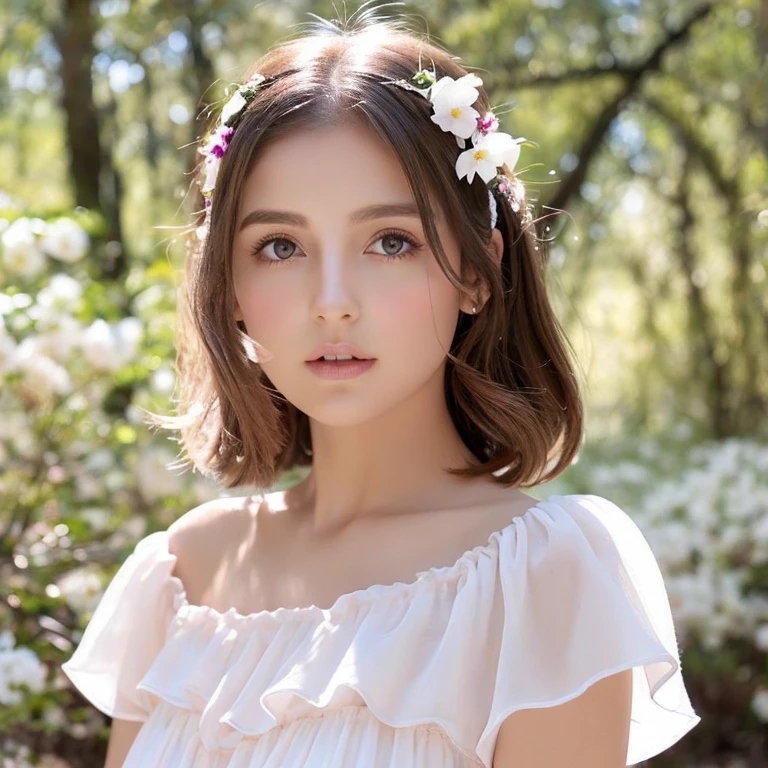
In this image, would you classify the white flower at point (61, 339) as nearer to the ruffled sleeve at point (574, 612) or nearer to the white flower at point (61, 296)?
the white flower at point (61, 296)

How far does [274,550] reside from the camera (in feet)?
5.85

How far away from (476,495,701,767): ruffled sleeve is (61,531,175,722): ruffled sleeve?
0.62 meters

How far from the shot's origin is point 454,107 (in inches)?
62.0

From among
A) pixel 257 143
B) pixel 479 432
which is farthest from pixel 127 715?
pixel 257 143

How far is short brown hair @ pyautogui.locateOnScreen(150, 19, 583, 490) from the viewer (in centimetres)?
157

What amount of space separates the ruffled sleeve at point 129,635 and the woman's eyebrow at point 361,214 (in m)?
0.61

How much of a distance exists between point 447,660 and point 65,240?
1771 mm

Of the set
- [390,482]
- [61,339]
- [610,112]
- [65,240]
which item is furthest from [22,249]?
[610,112]

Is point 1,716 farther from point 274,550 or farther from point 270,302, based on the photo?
point 270,302

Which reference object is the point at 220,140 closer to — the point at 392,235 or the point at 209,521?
the point at 392,235

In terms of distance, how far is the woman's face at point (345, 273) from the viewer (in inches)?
60.1

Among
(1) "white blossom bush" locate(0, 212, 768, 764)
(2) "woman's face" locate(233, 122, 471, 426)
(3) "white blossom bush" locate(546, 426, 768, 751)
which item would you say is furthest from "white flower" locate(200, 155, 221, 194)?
(3) "white blossom bush" locate(546, 426, 768, 751)

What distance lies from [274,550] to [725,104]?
454 cm

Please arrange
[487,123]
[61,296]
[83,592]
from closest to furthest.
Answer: [487,123]
[83,592]
[61,296]
